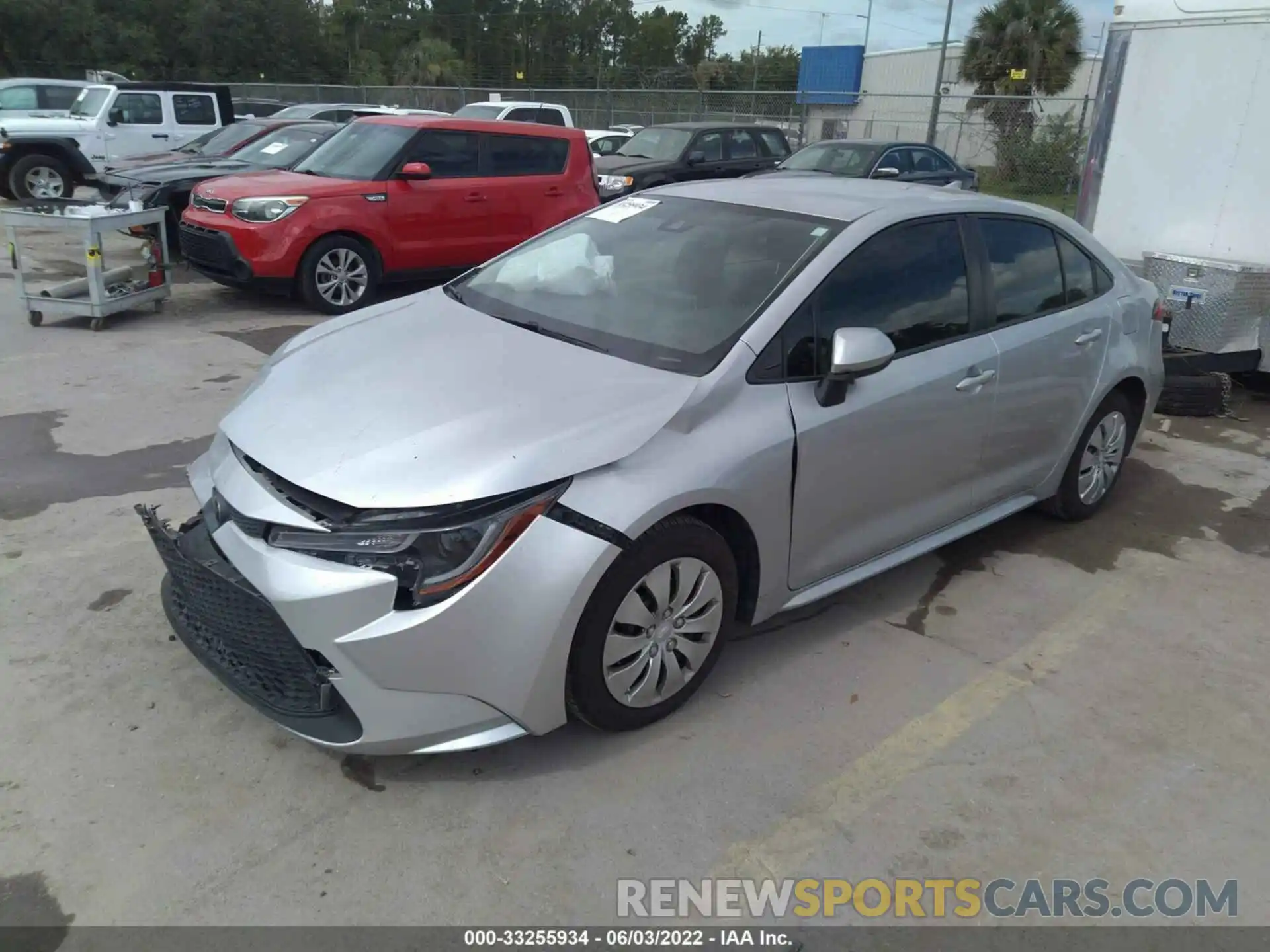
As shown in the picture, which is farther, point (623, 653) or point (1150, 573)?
point (1150, 573)

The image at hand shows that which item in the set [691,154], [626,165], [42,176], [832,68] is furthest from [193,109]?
[832,68]

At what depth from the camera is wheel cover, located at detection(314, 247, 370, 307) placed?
9.00 meters

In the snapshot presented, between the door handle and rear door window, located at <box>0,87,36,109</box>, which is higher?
rear door window, located at <box>0,87,36,109</box>

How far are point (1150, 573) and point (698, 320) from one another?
8.59ft

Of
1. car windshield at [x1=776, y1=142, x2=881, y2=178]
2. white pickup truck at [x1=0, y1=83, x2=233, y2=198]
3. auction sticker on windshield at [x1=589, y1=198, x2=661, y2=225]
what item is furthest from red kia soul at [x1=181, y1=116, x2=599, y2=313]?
white pickup truck at [x1=0, y1=83, x2=233, y2=198]

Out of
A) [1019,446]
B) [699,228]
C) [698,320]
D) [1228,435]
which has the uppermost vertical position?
[699,228]

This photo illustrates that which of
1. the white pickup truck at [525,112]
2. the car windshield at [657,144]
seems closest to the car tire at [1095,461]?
the car windshield at [657,144]

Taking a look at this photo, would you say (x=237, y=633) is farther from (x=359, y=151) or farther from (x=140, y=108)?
(x=140, y=108)

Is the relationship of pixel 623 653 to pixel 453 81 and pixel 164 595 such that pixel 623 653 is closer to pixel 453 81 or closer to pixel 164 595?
pixel 164 595

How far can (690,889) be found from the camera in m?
2.58

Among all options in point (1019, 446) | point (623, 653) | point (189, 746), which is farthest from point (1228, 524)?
point (189, 746)

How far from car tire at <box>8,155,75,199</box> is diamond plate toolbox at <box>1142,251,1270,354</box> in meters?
14.9

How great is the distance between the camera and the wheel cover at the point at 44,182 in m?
14.8

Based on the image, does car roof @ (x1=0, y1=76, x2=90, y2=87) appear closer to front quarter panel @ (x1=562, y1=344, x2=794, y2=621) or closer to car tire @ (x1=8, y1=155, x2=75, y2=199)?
car tire @ (x1=8, y1=155, x2=75, y2=199)
